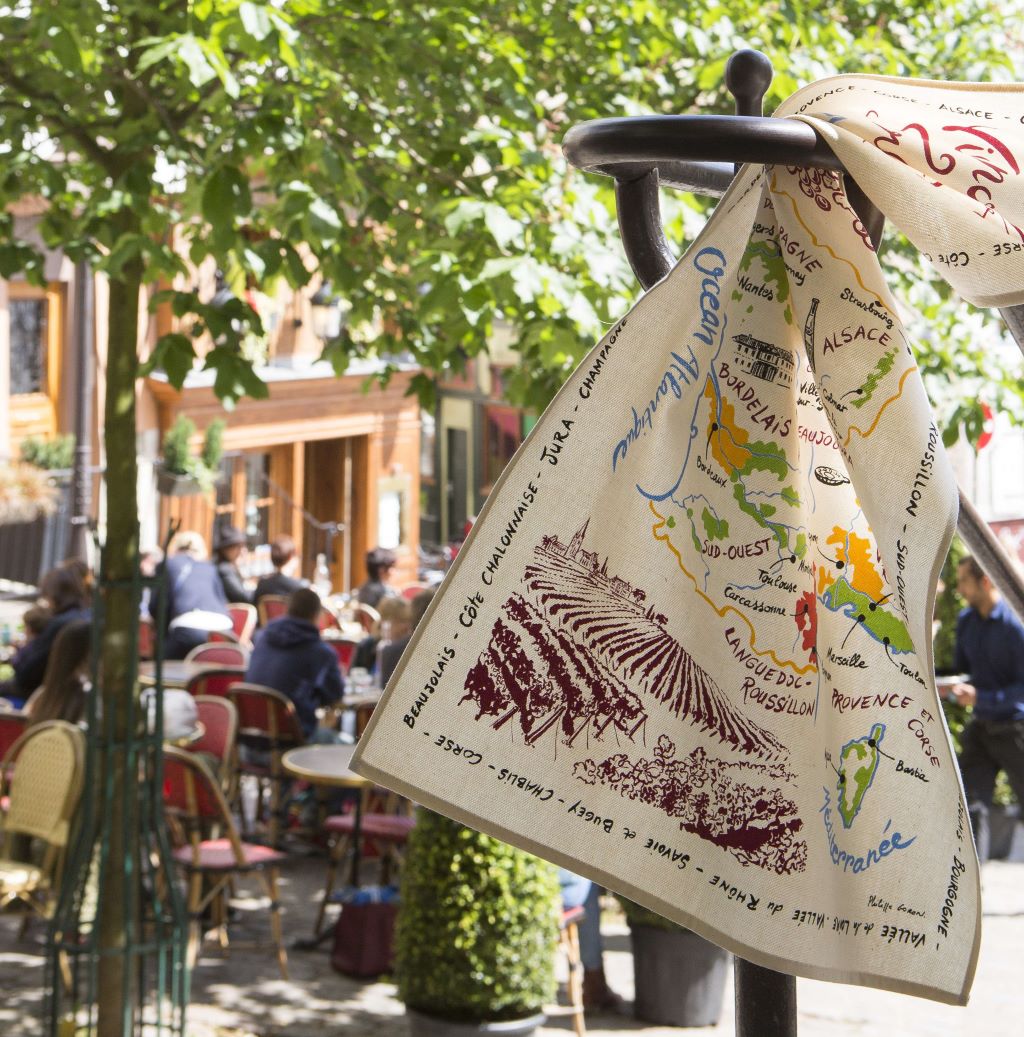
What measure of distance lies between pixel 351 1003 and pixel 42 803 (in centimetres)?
163

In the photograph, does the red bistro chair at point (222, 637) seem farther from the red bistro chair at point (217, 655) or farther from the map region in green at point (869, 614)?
the map region in green at point (869, 614)

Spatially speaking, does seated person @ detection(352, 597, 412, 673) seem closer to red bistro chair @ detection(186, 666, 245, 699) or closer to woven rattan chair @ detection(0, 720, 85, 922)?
red bistro chair @ detection(186, 666, 245, 699)

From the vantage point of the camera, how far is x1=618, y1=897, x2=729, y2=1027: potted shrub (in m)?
6.20

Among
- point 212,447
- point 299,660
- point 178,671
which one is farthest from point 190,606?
point 212,447

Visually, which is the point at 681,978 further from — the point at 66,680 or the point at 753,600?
the point at 753,600

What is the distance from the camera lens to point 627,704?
1.00 m

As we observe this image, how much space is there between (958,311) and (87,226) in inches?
159

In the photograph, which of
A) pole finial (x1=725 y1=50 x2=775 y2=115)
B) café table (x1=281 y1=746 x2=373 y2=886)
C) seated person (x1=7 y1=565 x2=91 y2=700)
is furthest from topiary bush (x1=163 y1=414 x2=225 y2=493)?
pole finial (x1=725 y1=50 x2=775 y2=115)

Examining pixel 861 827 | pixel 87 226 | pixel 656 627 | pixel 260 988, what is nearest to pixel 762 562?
pixel 656 627

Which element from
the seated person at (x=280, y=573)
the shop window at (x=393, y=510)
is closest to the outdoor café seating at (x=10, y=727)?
the seated person at (x=280, y=573)

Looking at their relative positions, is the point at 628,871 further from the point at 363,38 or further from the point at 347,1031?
the point at 347,1031

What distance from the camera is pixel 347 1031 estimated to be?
20.1 feet

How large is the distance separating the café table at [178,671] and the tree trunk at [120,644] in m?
3.50

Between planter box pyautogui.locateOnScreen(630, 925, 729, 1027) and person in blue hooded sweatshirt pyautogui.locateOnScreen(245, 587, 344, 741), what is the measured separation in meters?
2.75
